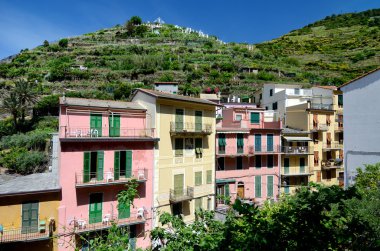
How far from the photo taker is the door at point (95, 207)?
1822 cm

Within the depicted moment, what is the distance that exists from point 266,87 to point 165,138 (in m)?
23.2

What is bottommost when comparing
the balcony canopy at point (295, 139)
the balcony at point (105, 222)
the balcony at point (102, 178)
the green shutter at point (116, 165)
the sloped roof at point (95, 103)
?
the balcony at point (105, 222)

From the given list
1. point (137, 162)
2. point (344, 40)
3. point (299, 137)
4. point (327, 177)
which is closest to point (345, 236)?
point (137, 162)

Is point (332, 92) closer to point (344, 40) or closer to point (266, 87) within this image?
point (266, 87)

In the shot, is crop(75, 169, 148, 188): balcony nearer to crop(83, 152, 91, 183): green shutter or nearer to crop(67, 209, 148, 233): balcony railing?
crop(83, 152, 91, 183): green shutter

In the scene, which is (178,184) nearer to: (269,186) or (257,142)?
(257,142)

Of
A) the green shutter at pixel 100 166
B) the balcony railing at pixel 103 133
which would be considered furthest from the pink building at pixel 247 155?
the green shutter at pixel 100 166

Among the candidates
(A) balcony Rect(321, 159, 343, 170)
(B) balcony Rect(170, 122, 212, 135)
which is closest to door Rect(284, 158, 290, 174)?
(A) balcony Rect(321, 159, 343, 170)

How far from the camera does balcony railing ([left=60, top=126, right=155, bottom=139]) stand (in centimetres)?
1775

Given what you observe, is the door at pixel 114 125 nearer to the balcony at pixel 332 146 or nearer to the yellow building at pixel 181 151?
the yellow building at pixel 181 151

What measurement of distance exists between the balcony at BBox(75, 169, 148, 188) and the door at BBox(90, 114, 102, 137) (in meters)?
2.81

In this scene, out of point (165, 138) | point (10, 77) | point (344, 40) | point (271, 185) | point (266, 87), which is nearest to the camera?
point (165, 138)

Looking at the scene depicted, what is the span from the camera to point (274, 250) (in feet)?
12.6

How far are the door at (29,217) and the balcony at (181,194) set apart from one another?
9.44 m
